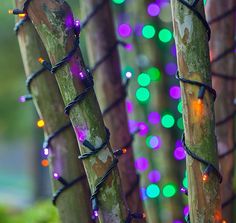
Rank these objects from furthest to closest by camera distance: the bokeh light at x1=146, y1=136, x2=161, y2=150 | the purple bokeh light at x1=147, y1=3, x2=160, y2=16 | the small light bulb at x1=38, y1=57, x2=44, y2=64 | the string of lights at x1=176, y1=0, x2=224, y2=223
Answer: the bokeh light at x1=146, y1=136, x2=161, y2=150 < the purple bokeh light at x1=147, y1=3, x2=160, y2=16 < the small light bulb at x1=38, y1=57, x2=44, y2=64 < the string of lights at x1=176, y1=0, x2=224, y2=223

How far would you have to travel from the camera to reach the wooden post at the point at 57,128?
67.2 inches

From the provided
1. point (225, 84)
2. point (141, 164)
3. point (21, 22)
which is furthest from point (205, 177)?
point (141, 164)

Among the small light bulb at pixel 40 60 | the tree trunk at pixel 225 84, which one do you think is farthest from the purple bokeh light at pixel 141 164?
the small light bulb at pixel 40 60

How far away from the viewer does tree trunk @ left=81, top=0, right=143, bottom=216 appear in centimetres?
218

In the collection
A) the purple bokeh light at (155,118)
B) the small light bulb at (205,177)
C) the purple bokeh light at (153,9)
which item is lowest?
the small light bulb at (205,177)

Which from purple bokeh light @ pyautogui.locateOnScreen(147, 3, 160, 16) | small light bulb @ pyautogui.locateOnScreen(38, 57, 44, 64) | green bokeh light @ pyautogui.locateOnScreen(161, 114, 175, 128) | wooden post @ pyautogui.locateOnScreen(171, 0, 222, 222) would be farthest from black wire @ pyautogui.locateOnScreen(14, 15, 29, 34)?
purple bokeh light @ pyautogui.locateOnScreen(147, 3, 160, 16)

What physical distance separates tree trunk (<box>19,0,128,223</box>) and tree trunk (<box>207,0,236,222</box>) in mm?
841

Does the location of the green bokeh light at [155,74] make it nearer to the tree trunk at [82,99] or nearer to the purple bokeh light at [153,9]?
the purple bokeh light at [153,9]

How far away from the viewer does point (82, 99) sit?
1459 millimetres

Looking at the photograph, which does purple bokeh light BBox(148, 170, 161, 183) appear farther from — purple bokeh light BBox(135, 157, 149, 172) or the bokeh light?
the bokeh light

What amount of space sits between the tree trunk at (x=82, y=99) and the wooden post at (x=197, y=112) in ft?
0.69

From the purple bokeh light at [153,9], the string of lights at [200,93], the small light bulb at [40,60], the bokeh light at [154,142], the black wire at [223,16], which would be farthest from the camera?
the bokeh light at [154,142]

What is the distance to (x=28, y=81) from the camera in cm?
174

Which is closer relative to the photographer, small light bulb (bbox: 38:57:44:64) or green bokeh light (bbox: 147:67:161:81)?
small light bulb (bbox: 38:57:44:64)
